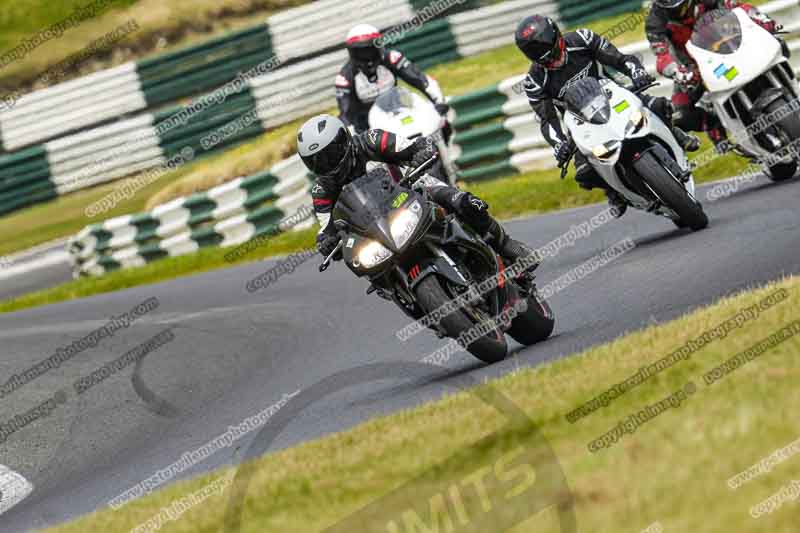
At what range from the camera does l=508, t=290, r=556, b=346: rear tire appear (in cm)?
830

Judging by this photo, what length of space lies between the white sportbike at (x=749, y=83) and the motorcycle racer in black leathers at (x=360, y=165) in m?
2.86

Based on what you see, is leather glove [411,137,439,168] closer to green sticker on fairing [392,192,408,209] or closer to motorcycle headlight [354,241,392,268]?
green sticker on fairing [392,192,408,209]

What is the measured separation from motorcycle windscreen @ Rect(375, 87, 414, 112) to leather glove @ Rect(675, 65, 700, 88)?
3118 mm

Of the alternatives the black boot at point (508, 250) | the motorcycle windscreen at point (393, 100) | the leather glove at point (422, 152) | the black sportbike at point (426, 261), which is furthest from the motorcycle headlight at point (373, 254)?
the motorcycle windscreen at point (393, 100)

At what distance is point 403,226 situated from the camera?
768cm

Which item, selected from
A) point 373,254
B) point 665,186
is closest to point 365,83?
point 665,186

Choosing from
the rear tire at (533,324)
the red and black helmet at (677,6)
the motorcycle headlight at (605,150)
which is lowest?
the rear tire at (533,324)

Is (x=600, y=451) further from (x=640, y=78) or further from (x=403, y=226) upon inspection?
(x=640, y=78)

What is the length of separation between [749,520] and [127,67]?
22648mm

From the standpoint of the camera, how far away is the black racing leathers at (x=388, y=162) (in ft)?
26.6

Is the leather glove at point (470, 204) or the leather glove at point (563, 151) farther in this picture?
the leather glove at point (563, 151)

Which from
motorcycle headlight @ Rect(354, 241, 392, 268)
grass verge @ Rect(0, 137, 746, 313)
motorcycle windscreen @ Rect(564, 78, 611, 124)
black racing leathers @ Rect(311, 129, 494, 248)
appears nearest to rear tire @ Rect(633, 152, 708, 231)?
motorcycle windscreen @ Rect(564, 78, 611, 124)

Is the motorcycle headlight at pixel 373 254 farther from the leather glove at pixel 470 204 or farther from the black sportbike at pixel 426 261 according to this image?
the leather glove at pixel 470 204

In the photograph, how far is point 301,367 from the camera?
32.3 feet
